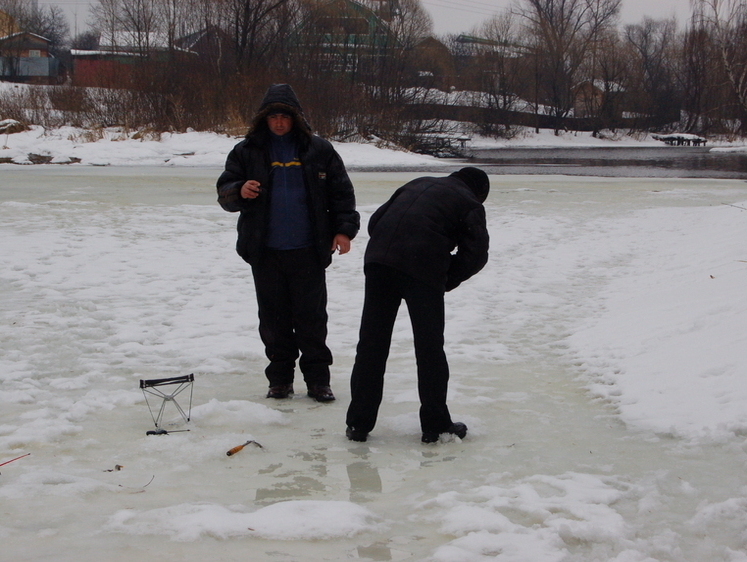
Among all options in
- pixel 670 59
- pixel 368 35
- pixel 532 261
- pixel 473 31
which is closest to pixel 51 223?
pixel 532 261

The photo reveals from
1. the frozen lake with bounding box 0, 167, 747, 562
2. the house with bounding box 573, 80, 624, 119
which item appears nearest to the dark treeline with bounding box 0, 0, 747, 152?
the house with bounding box 573, 80, 624, 119

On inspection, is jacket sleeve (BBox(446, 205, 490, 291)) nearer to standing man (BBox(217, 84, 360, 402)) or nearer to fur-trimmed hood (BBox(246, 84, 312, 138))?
standing man (BBox(217, 84, 360, 402))

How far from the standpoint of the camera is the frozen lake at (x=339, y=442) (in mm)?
3117

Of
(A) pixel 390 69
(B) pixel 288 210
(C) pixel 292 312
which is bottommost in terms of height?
(C) pixel 292 312

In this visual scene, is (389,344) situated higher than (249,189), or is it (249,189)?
(249,189)

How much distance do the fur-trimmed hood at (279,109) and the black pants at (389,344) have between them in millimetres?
1121

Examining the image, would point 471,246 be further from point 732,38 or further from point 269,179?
point 732,38

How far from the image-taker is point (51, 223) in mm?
11977

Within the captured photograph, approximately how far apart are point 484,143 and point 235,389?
59.8 m

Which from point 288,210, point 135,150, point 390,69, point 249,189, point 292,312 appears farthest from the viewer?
point 390,69

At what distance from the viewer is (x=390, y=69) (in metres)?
48.2

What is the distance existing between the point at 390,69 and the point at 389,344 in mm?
45758

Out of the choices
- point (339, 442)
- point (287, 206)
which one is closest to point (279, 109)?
point (287, 206)

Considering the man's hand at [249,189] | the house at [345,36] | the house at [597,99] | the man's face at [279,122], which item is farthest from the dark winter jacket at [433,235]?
the house at [597,99]
